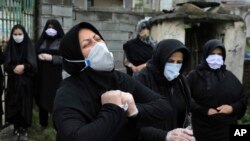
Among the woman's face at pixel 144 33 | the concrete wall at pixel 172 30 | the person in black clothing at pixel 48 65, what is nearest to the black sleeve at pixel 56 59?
the person in black clothing at pixel 48 65

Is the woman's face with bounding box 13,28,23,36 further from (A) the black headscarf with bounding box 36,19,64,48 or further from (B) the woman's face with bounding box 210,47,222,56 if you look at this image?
(B) the woman's face with bounding box 210,47,222,56

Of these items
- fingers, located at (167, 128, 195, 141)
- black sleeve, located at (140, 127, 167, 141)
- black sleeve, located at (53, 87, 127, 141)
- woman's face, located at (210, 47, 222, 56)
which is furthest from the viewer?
woman's face, located at (210, 47, 222, 56)

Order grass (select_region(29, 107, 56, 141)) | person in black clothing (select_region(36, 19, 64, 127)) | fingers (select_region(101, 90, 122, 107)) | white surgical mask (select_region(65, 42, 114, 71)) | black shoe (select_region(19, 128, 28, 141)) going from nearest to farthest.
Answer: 1. fingers (select_region(101, 90, 122, 107))
2. white surgical mask (select_region(65, 42, 114, 71))
3. black shoe (select_region(19, 128, 28, 141))
4. grass (select_region(29, 107, 56, 141))
5. person in black clothing (select_region(36, 19, 64, 127))

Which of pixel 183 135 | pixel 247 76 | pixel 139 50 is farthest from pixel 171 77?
pixel 247 76

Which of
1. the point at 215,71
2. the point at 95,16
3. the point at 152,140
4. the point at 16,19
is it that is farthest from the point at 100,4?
the point at 152,140

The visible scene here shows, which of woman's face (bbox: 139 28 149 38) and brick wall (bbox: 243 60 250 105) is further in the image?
brick wall (bbox: 243 60 250 105)

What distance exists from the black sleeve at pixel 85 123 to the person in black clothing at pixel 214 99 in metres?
2.58

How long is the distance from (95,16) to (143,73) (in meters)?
6.01

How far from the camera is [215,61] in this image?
176 inches

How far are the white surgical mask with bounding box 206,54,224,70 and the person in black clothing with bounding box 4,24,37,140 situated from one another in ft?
8.39

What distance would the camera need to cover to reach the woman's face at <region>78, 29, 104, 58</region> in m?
2.12

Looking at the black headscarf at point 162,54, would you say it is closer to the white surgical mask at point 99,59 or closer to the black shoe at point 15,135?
the white surgical mask at point 99,59

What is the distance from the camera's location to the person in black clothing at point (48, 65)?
617 cm

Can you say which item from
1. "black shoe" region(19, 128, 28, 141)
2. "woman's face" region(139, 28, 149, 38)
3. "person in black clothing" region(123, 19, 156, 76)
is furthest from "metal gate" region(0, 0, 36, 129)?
"woman's face" region(139, 28, 149, 38)
